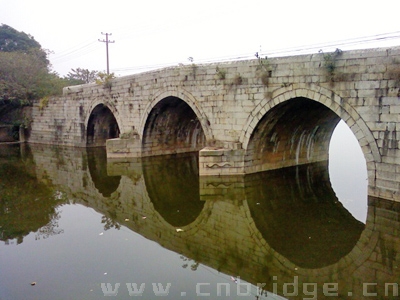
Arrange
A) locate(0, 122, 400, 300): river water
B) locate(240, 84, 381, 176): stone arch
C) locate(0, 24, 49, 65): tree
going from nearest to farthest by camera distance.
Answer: locate(0, 122, 400, 300): river water < locate(240, 84, 381, 176): stone arch < locate(0, 24, 49, 65): tree

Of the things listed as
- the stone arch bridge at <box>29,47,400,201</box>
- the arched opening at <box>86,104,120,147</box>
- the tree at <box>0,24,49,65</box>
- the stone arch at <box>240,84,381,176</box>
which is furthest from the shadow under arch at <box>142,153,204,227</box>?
the tree at <box>0,24,49,65</box>

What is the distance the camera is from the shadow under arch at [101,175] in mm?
12492

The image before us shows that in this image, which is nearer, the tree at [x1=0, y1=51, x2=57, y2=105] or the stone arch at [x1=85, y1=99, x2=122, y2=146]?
the stone arch at [x1=85, y1=99, x2=122, y2=146]

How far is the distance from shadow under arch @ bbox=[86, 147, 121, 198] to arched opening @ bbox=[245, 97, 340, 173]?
4.71m

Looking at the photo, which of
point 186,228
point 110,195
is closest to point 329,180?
point 186,228

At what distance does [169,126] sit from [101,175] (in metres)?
4.51

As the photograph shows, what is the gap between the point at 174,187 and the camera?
12148 millimetres

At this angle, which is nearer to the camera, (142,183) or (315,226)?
(315,226)

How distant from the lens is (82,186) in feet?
42.8

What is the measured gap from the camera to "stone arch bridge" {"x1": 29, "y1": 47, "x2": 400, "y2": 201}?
8.77 m

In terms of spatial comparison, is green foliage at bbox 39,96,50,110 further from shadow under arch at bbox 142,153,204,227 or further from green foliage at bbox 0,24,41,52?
green foliage at bbox 0,24,41,52

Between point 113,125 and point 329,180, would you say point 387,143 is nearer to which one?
point 329,180

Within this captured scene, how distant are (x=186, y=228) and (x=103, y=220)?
2.28m

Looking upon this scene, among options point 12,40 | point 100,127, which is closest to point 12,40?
point 12,40
